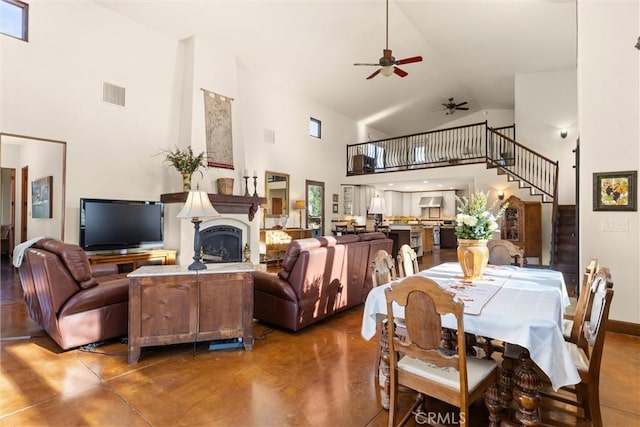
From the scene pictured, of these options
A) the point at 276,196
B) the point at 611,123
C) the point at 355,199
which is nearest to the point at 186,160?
the point at 276,196

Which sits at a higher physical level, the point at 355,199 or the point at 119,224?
the point at 355,199

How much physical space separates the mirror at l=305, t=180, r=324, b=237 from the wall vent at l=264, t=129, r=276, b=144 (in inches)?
62.3

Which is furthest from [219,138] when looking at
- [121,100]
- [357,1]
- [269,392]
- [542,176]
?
[542,176]

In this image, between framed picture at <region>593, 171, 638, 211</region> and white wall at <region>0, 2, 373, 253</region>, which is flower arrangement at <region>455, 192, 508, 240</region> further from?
white wall at <region>0, 2, 373, 253</region>

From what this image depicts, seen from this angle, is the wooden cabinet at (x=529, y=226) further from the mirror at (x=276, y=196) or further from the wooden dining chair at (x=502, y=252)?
the mirror at (x=276, y=196)

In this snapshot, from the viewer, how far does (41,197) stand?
589 cm

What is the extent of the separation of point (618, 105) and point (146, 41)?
6.88 m

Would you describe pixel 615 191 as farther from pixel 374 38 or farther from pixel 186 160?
pixel 186 160

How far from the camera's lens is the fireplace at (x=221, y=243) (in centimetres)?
614

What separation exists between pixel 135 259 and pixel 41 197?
95.7 inches

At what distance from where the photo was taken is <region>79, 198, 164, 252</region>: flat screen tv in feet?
16.1

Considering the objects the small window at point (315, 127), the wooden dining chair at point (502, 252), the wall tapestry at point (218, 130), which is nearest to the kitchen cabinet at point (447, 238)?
Result: the small window at point (315, 127)

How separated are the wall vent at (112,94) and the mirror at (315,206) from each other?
487 centimetres

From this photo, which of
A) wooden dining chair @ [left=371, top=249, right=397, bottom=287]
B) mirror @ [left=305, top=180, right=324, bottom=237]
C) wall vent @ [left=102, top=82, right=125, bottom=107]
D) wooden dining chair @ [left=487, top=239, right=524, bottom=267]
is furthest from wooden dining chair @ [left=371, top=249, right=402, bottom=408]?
mirror @ [left=305, top=180, right=324, bottom=237]
